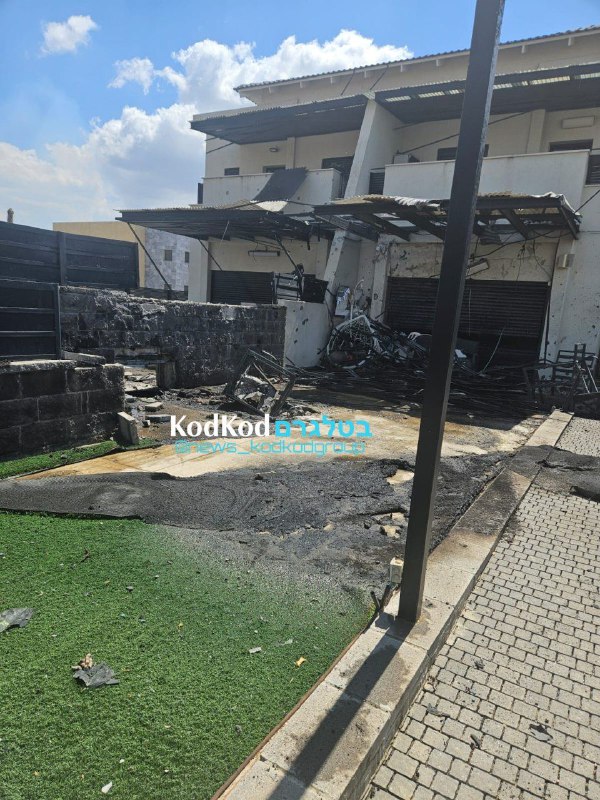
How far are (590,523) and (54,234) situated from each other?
25.2 ft

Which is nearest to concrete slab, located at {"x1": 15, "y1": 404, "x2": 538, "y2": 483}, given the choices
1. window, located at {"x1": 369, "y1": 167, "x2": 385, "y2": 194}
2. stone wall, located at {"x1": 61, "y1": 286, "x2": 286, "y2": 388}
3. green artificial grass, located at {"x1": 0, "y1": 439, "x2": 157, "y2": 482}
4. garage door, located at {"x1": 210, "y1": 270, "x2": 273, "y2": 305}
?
green artificial grass, located at {"x1": 0, "y1": 439, "x2": 157, "y2": 482}

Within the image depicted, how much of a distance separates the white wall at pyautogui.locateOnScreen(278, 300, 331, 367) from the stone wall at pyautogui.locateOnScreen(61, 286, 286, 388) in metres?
1.49

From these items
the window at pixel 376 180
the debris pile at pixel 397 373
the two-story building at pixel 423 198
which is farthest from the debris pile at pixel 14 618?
the window at pixel 376 180

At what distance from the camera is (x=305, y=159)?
17.5 metres

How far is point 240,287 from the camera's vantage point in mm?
17922

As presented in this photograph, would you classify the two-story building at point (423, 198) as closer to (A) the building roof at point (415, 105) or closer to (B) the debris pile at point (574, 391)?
(A) the building roof at point (415, 105)

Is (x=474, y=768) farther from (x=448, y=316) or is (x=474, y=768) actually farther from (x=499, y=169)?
(x=499, y=169)

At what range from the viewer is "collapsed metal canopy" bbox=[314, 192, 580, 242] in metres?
9.39

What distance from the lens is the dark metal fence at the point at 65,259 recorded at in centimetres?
630

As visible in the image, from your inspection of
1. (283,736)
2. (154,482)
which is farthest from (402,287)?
(283,736)

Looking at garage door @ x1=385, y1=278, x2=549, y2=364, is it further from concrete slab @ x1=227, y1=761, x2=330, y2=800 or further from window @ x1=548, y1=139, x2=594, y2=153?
concrete slab @ x1=227, y1=761, x2=330, y2=800

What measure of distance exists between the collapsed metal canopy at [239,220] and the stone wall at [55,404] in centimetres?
851

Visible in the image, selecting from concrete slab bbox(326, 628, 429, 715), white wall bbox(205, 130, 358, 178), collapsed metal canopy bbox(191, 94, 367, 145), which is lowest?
concrete slab bbox(326, 628, 429, 715)

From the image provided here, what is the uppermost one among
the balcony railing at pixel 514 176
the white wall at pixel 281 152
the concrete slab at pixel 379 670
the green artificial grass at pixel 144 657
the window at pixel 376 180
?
the white wall at pixel 281 152
